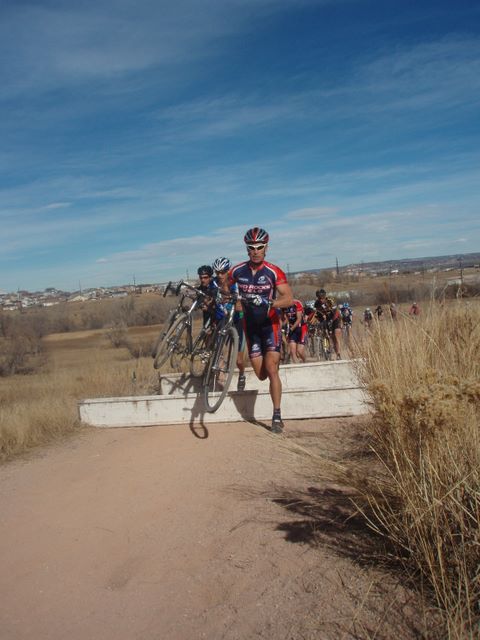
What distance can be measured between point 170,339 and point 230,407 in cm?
195

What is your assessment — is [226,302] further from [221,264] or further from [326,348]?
[326,348]

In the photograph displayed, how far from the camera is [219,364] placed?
6.93 meters

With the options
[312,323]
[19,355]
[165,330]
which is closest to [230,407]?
[165,330]

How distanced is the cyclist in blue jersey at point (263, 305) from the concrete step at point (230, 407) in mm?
451

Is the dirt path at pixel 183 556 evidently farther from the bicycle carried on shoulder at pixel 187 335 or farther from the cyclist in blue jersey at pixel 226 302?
→ the bicycle carried on shoulder at pixel 187 335

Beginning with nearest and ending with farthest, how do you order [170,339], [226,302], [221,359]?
[226,302] < [221,359] < [170,339]

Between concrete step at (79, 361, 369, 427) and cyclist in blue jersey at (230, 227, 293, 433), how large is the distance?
45 centimetres

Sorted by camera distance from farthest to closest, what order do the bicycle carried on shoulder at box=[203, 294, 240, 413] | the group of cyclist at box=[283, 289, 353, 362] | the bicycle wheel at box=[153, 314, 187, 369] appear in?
the group of cyclist at box=[283, 289, 353, 362], the bicycle wheel at box=[153, 314, 187, 369], the bicycle carried on shoulder at box=[203, 294, 240, 413]

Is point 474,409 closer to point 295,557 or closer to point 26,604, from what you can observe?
point 295,557

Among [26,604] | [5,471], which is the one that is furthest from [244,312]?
[26,604]

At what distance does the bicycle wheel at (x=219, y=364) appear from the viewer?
6.55m

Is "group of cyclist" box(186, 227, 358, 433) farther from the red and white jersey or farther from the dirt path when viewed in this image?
the dirt path

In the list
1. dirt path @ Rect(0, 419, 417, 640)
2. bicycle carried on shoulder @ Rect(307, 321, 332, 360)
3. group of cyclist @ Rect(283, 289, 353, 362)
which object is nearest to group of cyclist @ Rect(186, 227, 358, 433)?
dirt path @ Rect(0, 419, 417, 640)

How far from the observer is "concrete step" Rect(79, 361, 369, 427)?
6.54 m
